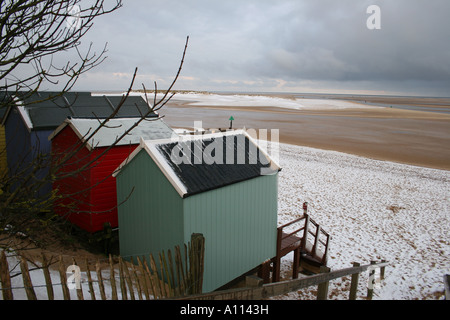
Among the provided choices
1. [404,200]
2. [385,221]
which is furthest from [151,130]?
[404,200]

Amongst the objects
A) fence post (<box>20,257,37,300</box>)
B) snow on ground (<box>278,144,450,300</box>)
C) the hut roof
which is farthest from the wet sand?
fence post (<box>20,257,37,300</box>)

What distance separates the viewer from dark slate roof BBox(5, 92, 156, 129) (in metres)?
12.2

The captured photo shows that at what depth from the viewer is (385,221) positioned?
48.0 ft

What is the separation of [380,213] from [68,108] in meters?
14.6

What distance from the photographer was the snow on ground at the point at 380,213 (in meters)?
10.5

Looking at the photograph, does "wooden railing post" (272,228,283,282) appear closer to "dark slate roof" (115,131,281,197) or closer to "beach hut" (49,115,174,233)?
"dark slate roof" (115,131,281,197)

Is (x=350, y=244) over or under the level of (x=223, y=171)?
under

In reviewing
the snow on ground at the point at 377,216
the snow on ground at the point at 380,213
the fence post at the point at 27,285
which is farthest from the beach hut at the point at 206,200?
the fence post at the point at 27,285

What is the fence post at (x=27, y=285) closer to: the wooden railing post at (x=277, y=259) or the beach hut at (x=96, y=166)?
the beach hut at (x=96, y=166)

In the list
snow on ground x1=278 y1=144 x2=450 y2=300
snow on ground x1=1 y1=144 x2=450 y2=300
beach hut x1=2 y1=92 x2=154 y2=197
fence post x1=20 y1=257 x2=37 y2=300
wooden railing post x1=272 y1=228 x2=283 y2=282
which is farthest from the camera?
beach hut x1=2 y1=92 x2=154 y2=197

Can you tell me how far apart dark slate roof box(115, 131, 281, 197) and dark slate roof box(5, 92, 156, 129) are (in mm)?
3442

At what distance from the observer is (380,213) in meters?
15.5

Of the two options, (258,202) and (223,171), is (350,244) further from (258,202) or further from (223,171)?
(223,171)

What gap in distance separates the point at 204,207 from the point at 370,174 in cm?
1761
